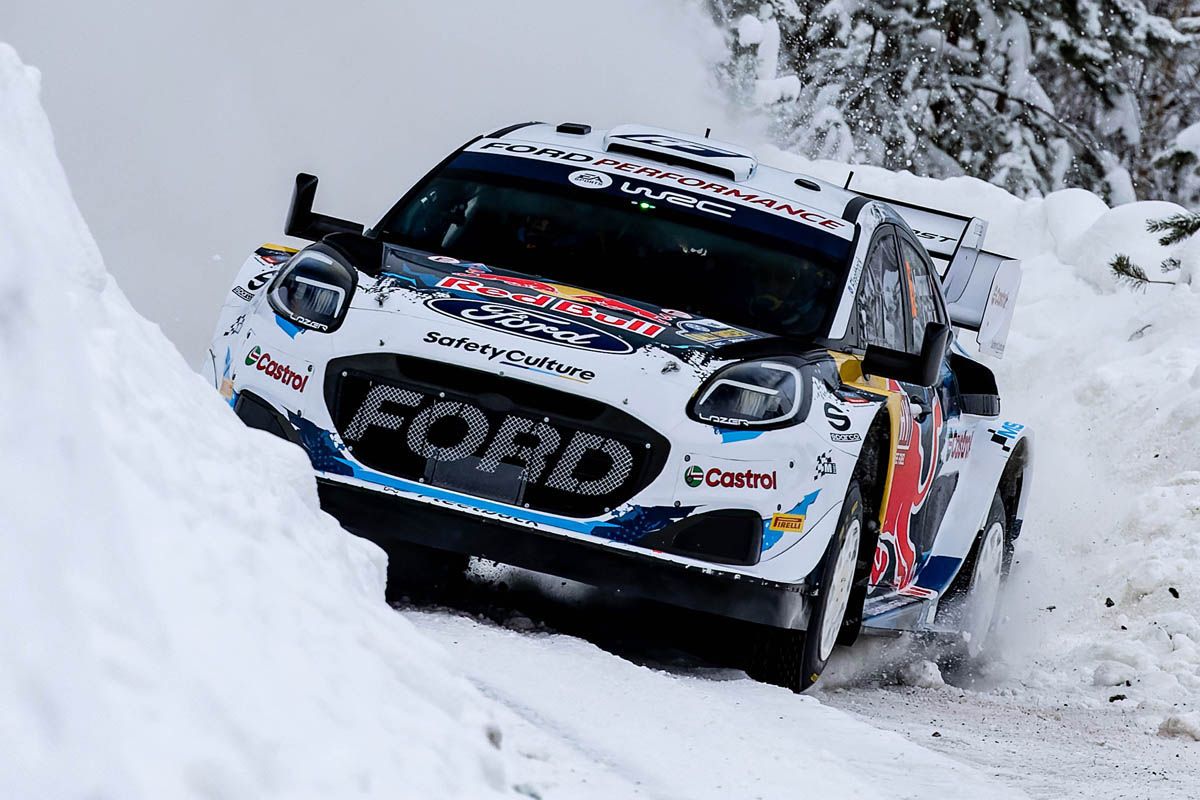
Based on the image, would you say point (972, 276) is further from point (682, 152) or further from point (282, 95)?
point (282, 95)

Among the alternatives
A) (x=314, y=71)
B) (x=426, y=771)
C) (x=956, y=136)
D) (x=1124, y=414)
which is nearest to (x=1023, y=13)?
(x=956, y=136)

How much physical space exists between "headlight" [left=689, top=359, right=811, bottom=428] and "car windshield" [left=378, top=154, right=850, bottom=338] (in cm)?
66

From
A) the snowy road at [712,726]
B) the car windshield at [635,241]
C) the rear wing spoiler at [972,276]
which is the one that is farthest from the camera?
the rear wing spoiler at [972,276]

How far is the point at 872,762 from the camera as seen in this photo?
402cm

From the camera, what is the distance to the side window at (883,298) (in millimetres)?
5949

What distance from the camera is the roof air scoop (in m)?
6.33

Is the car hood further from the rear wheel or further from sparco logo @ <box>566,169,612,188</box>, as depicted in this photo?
the rear wheel

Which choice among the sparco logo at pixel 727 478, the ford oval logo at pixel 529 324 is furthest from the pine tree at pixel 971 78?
the sparco logo at pixel 727 478

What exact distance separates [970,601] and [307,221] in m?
2.96

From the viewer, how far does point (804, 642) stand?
16.3ft

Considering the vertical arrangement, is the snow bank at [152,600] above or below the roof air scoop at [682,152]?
above

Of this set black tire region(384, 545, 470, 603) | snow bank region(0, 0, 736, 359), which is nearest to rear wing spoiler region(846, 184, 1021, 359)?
black tire region(384, 545, 470, 603)

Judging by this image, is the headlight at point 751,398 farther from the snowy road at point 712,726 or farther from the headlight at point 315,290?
the headlight at point 315,290

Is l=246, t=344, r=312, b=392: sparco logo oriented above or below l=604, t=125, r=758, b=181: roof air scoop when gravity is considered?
below
